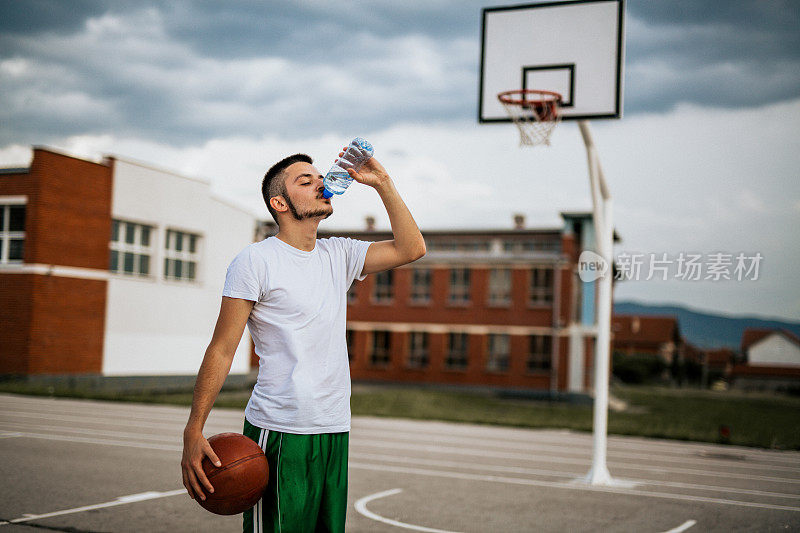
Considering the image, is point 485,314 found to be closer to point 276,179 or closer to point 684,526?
point 684,526

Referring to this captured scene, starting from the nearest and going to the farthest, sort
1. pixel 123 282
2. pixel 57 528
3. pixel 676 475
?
pixel 57 528
pixel 676 475
pixel 123 282

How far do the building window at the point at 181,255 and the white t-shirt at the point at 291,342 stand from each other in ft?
102

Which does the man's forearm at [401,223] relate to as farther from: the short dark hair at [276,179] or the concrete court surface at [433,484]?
the concrete court surface at [433,484]

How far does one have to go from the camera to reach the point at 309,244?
372 cm

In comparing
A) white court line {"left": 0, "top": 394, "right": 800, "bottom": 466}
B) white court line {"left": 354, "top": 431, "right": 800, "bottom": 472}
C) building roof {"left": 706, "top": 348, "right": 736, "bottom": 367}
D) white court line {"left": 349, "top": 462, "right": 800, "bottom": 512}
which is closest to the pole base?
white court line {"left": 349, "top": 462, "right": 800, "bottom": 512}

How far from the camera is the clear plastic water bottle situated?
3533mm

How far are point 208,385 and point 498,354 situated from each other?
44041 millimetres

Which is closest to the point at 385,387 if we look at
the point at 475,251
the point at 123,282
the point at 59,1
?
the point at 475,251

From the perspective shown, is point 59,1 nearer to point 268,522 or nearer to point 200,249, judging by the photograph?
point 200,249

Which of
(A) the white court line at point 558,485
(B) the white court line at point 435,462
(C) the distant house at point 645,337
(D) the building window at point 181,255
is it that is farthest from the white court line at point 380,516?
(C) the distant house at point 645,337

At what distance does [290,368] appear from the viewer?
3.48m

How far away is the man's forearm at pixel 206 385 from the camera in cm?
331

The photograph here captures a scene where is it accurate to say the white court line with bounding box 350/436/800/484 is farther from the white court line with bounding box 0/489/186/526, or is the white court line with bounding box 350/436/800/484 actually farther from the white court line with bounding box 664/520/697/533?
the white court line with bounding box 0/489/186/526

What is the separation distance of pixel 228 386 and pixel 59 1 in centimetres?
1716
